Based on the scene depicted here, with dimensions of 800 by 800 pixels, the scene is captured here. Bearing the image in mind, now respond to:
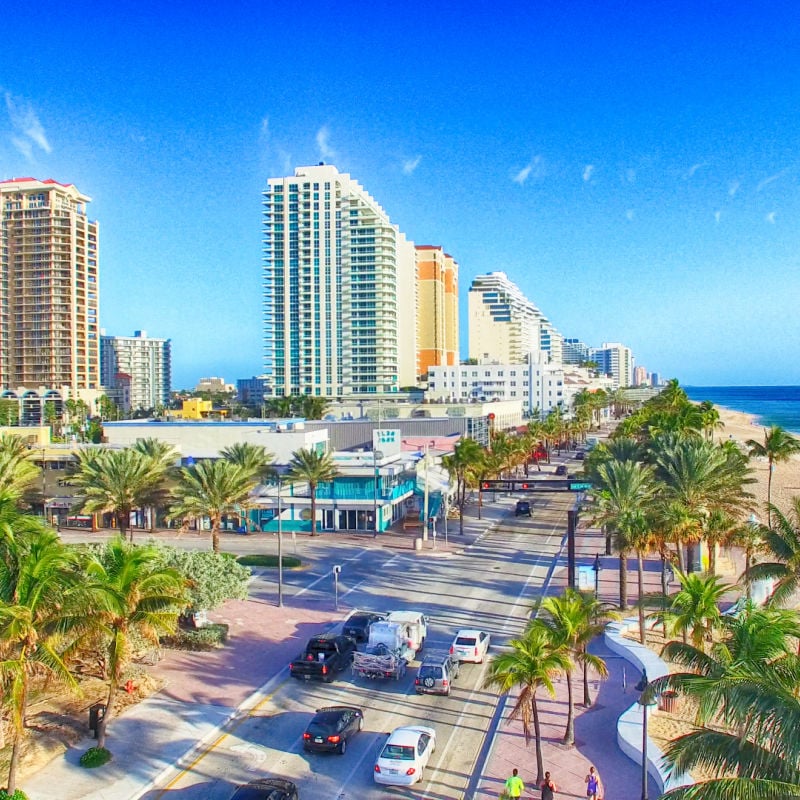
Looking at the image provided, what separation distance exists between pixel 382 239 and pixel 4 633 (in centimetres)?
14929

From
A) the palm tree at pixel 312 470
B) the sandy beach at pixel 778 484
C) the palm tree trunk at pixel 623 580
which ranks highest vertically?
the palm tree at pixel 312 470

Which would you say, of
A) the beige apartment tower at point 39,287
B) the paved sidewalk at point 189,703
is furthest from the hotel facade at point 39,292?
the paved sidewalk at point 189,703

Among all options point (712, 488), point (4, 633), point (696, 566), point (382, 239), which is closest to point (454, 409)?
point (382, 239)

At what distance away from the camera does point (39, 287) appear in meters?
158

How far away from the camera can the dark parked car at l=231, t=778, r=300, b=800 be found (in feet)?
54.0

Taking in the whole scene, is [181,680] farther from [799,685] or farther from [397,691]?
[799,685]

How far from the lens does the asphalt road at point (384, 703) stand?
61.1 ft

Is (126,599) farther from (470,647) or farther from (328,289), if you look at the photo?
(328,289)

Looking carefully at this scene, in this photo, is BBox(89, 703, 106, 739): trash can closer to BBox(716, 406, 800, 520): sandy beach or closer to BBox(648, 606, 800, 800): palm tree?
BBox(648, 606, 800, 800): palm tree

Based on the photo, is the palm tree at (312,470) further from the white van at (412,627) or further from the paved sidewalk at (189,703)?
the white van at (412,627)

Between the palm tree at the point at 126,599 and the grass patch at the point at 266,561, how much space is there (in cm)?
2250

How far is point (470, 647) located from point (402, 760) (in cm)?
906

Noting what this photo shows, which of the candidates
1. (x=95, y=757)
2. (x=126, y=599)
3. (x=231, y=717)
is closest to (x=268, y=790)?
(x=95, y=757)

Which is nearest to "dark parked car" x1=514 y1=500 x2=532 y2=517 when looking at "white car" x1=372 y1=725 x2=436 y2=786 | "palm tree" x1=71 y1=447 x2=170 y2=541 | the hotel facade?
"palm tree" x1=71 y1=447 x2=170 y2=541
